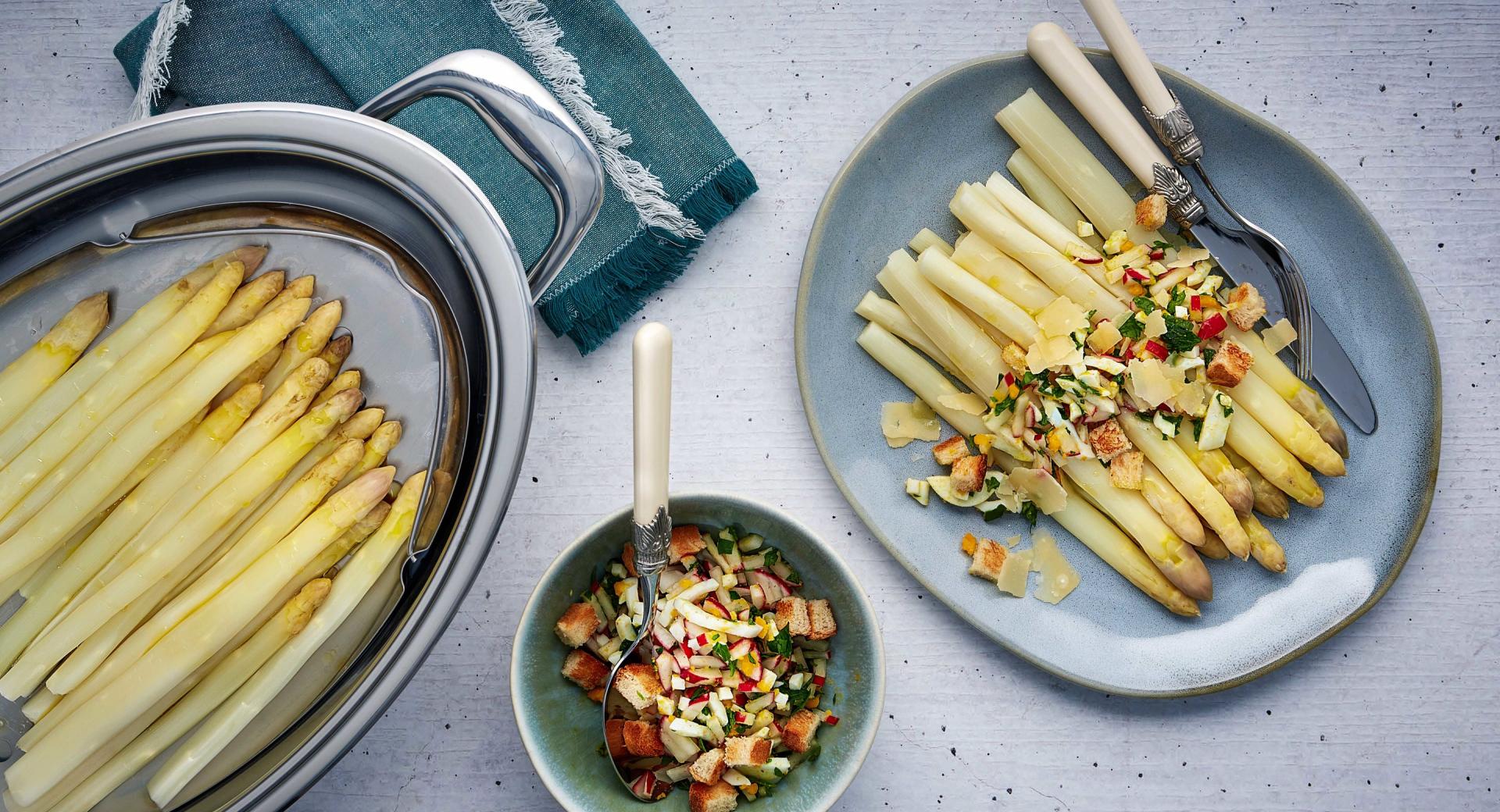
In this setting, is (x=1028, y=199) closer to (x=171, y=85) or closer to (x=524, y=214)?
(x=524, y=214)

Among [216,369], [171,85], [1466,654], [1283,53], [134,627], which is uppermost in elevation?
[171,85]

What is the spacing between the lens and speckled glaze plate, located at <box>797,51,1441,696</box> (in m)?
1.40

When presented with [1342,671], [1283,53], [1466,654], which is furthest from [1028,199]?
[1466,654]

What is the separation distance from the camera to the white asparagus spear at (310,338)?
110 centimetres

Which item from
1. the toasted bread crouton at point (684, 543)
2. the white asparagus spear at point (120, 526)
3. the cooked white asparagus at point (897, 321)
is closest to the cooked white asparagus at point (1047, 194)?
the cooked white asparagus at point (897, 321)

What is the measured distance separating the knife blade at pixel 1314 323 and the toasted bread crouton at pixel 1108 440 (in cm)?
33

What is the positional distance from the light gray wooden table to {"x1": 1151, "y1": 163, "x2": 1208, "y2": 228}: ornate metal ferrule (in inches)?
9.1

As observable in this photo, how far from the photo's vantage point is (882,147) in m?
1.41

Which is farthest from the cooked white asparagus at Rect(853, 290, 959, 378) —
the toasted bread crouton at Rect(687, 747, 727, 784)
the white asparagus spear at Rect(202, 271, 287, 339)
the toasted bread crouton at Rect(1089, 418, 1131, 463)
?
the white asparagus spear at Rect(202, 271, 287, 339)

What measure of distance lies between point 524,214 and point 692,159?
0.92ft

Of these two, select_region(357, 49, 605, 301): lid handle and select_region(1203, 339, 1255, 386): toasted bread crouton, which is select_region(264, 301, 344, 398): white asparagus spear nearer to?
select_region(357, 49, 605, 301): lid handle

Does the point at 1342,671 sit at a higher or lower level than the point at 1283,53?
lower

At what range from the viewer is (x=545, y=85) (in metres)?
1.41

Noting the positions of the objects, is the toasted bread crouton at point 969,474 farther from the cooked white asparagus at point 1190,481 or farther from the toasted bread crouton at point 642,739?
the toasted bread crouton at point 642,739
